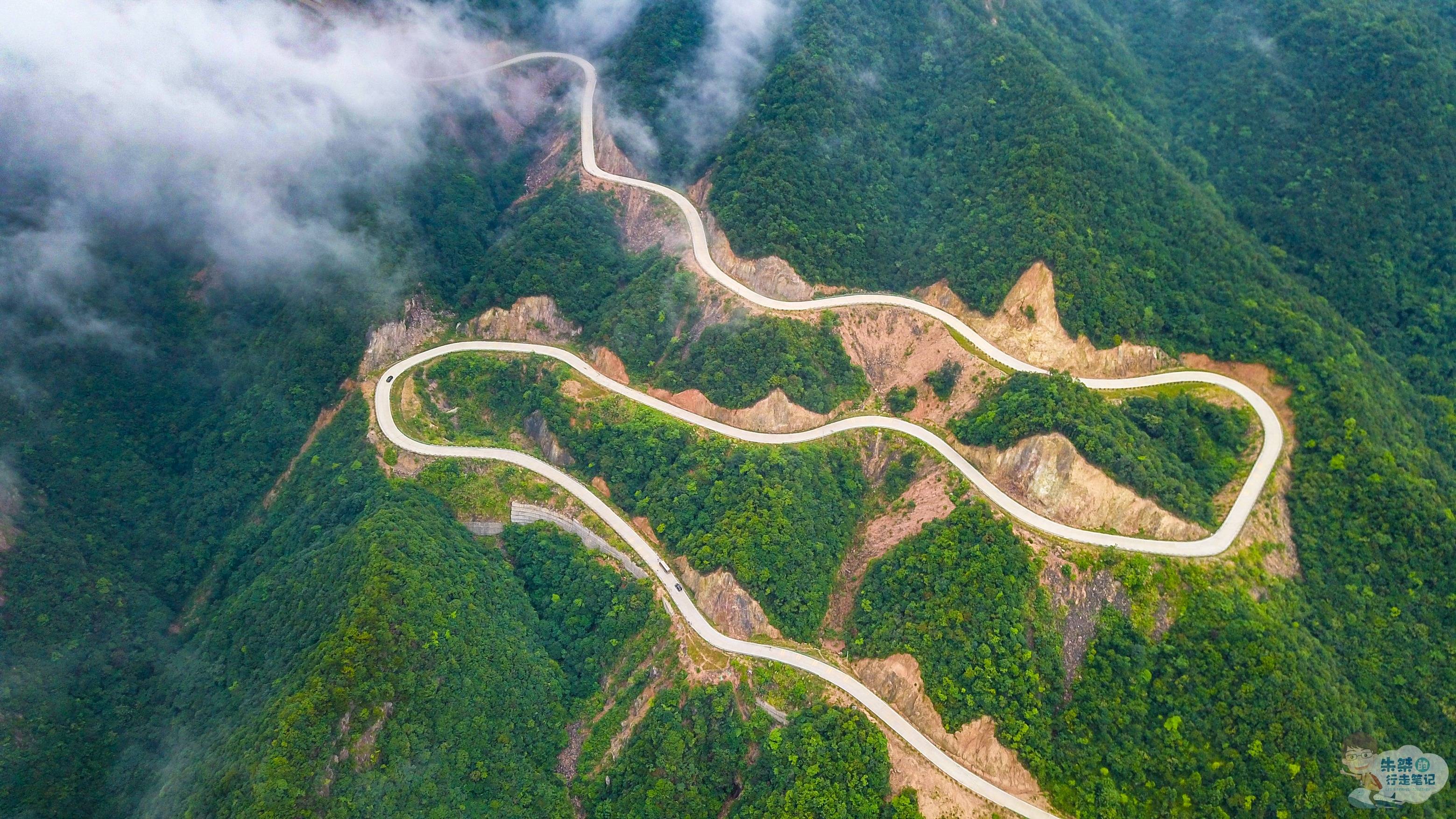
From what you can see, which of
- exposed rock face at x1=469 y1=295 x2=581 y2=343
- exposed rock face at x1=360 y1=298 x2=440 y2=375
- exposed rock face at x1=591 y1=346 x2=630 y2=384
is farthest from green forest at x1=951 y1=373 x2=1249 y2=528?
exposed rock face at x1=360 y1=298 x2=440 y2=375

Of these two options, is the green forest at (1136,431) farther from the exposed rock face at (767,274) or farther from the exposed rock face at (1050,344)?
the exposed rock face at (767,274)

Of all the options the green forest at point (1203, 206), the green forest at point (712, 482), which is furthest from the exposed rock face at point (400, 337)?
the green forest at point (1203, 206)

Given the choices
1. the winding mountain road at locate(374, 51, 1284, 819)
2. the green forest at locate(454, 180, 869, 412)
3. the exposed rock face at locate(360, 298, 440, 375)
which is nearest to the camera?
the winding mountain road at locate(374, 51, 1284, 819)

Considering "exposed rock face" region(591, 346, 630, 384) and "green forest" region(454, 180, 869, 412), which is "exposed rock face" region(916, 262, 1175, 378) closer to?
"green forest" region(454, 180, 869, 412)

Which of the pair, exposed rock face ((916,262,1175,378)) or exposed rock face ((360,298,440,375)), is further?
exposed rock face ((360,298,440,375))

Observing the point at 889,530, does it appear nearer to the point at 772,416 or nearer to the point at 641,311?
the point at 772,416

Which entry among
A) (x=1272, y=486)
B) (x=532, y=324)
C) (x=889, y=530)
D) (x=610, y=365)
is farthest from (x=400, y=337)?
(x=1272, y=486)
